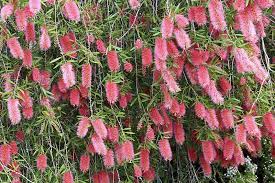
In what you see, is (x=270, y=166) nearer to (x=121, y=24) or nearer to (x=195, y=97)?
(x=195, y=97)

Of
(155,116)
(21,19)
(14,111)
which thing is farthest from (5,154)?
(155,116)

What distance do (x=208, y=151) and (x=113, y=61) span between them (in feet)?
2.26

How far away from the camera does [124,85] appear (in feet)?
9.09

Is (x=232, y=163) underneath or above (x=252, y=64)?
underneath

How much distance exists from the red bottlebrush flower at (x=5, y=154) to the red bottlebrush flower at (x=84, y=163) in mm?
382

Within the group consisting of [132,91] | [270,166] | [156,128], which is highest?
[132,91]

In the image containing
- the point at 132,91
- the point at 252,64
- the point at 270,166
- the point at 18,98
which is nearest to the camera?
the point at 252,64

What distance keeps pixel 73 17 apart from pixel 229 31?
80 cm

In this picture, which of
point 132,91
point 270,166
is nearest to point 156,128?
point 132,91

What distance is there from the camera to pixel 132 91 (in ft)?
9.46

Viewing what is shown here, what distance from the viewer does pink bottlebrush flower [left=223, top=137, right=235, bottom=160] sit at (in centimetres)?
263

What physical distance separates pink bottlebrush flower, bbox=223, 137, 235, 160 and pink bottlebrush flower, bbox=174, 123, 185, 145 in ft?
0.74

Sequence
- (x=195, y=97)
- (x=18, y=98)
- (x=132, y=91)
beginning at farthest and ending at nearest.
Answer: (x=132, y=91), (x=195, y=97), (x=18, y=98)

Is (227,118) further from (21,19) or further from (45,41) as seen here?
(21,19)
